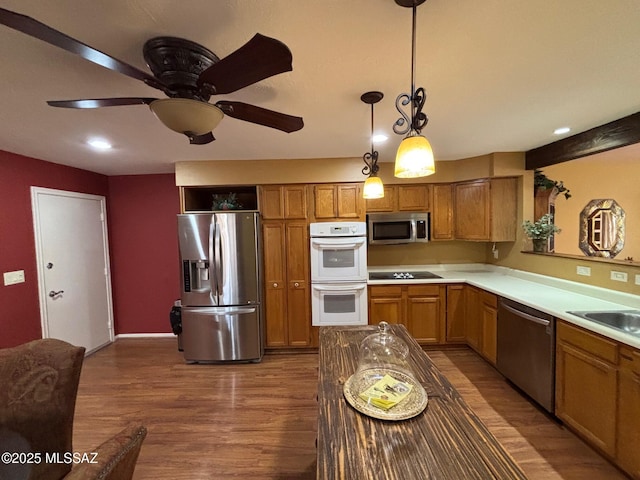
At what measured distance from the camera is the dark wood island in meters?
0.80

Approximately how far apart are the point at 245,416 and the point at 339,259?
1839mm

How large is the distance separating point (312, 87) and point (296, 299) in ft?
8.26

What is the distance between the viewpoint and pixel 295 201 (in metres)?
3.45

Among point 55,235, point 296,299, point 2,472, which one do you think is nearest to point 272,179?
point 296,299

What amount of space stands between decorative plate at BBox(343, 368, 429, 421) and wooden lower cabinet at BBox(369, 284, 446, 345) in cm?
209

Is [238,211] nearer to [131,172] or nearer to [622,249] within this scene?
[131,172]

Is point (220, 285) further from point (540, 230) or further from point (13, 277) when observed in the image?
point (540, 230)

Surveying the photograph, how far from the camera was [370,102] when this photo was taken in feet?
5.84

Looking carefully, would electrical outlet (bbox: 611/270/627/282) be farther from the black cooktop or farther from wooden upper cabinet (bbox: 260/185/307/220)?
wooden upper cabinet (bbox: 260/185/307/220)

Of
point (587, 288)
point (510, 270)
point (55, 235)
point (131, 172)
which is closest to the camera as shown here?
point (587, 288)

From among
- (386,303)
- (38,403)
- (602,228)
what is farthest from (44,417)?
(602,228)

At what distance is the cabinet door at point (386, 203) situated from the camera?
3.62 m

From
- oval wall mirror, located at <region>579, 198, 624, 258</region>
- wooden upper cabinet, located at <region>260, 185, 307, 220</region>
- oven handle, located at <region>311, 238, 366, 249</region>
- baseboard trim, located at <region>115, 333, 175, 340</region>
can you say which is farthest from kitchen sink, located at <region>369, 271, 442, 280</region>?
baseboard trim, located at <region>115, 333, 175, 340</region>

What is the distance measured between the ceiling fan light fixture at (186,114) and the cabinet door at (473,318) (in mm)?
3203
